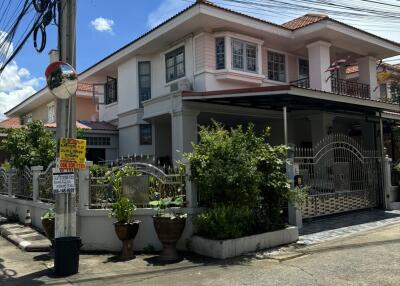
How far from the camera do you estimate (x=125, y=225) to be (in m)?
8.73

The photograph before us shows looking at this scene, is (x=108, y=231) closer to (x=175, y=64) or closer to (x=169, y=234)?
(x=169, y=234)

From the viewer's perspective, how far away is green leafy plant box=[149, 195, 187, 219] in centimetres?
907

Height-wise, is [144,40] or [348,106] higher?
[144,40]

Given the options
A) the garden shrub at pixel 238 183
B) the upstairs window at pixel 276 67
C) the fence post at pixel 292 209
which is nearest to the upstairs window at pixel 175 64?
the upstairs window at pixel 276 67

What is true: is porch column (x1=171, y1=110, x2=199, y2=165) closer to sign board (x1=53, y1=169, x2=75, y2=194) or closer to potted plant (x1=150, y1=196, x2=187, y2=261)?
potted plant (x1=150, y1=196, x2=187, y2=261)

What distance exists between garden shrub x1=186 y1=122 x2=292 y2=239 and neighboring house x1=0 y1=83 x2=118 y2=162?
9.82m

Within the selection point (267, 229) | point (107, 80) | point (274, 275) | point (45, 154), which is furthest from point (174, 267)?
point (107, 80)

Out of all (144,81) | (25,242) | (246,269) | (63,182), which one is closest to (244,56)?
(144,81)

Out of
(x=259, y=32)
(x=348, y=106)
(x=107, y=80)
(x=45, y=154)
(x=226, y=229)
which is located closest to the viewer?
(x=226, y=229)

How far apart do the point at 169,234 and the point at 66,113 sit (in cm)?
297

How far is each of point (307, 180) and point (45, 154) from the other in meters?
8.09

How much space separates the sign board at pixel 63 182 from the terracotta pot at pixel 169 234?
5.93ft

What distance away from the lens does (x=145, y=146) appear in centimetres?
1869

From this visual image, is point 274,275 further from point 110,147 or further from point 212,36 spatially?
point 110,147
